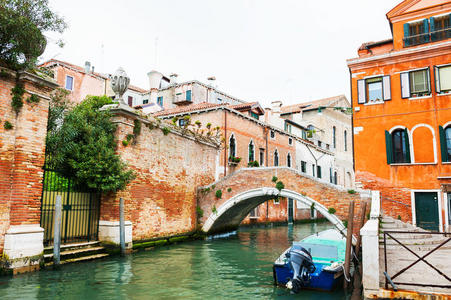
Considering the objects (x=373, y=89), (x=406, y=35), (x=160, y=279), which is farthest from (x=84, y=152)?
(x=406, y=35)

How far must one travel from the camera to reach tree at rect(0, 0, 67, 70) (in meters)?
6.20

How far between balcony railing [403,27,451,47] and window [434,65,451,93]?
1.00 meters

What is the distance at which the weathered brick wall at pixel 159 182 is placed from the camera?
934cm

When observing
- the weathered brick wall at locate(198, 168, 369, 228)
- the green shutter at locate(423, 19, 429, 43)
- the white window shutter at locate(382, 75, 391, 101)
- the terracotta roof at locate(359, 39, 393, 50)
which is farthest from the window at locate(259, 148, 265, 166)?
the green shutter at locate(423, 19, 429, 43)

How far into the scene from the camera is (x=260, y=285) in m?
6.76

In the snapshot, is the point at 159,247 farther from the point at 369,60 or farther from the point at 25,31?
the point at 369,60

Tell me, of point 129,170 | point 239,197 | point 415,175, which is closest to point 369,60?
point 415,175

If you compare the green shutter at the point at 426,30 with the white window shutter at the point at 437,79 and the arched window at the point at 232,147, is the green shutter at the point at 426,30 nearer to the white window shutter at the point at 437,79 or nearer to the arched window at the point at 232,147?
the white window shutter at the point at 437,79

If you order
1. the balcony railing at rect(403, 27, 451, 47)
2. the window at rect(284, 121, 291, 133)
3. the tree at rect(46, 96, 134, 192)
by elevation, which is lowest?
the tree at rect(46, 96, 134, 192)

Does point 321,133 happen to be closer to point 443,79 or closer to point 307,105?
point 307,105

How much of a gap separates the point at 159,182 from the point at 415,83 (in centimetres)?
875

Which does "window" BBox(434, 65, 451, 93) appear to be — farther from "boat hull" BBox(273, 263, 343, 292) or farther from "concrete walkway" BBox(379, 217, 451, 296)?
"boat hull" BBox(273, 263, 343, 292)

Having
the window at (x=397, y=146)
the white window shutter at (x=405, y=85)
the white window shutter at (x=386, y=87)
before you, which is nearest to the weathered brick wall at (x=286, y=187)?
the window at (x=397, y=146)

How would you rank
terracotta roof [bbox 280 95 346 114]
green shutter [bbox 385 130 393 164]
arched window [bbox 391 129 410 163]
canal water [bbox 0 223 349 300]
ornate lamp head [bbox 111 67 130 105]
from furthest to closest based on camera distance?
terracotta roof [bbox 280 95 346 114]
green shutter [bbox 385 130 393 164]
arched window [bbox 391 129 410 163]
ornate lamp head [bbox 111 67 130 105]
canal water [bbox 0 223 349 300]
